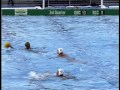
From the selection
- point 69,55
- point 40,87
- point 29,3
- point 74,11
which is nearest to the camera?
point 40,87

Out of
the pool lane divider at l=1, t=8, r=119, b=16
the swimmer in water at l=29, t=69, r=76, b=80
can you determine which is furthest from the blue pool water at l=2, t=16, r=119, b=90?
the pool lane divider at l=1, t=8, r=119, b=16

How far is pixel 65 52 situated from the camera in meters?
8.73

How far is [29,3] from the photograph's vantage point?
17.2 metres

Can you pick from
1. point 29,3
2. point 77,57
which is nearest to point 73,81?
point 77,57

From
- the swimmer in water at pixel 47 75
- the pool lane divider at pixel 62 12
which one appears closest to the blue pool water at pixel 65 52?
the swimmer in water at pixel 47 75

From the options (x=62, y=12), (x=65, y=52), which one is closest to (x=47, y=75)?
(x=65, y=52)

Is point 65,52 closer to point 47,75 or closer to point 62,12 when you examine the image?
point 47,75

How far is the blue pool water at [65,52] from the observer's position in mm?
6050

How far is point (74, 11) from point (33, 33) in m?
3.38

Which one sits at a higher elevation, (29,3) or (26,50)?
(29,3)

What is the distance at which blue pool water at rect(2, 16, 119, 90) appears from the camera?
238 inches

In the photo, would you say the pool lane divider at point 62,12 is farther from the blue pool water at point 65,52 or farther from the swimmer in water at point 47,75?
the swimmer in water at point 47,75

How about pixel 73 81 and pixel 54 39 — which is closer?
pixel 73 81

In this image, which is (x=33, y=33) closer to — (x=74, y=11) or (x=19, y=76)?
(x=74, y=11)
